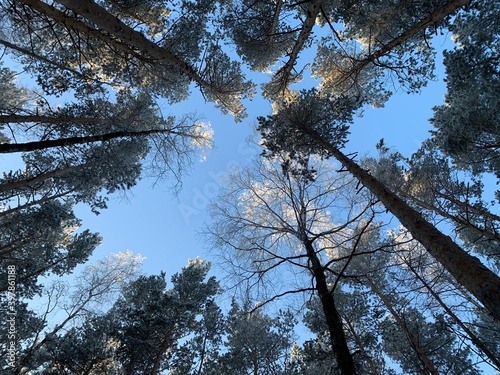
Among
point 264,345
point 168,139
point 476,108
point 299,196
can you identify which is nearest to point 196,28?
point 168,139

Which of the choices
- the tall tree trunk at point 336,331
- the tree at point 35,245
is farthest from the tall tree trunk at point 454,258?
the tree at point 35,245

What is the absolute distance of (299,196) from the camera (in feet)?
25.7

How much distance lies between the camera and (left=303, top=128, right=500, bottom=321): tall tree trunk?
2348 mm

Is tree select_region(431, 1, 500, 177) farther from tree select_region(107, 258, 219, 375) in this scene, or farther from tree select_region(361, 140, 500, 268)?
tree select_region(107, 258, 219, 375)

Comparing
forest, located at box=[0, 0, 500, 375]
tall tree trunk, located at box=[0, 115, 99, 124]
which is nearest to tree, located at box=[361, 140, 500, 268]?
forest, located at box=[0, 0, 500, 375]

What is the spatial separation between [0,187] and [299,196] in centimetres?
661

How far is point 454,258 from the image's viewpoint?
296 centimetres

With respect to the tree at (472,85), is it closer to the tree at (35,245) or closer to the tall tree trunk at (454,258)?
the tall tree trunk at (454,258)

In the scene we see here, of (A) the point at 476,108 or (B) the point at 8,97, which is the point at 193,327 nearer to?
(A) the point at 476,108

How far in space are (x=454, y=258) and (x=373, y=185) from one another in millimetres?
2660

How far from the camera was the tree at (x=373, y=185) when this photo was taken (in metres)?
2.52

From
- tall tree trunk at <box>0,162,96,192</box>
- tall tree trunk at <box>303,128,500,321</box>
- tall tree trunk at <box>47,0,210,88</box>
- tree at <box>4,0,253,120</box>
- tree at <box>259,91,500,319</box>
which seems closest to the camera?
tall tree trunk at <box>303,128,500,321</box>

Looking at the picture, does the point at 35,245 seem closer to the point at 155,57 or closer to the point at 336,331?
the point at 155,57

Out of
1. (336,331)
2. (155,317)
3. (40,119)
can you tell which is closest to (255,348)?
(155,317)
